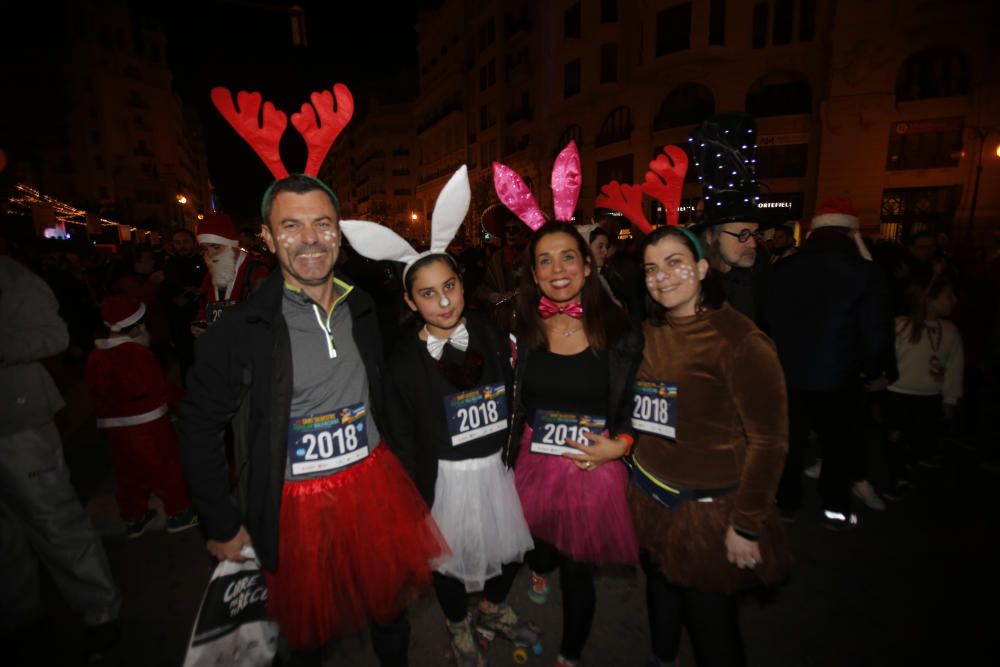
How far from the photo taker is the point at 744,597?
3.06m

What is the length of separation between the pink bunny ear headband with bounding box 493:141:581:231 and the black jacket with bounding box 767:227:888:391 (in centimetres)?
216

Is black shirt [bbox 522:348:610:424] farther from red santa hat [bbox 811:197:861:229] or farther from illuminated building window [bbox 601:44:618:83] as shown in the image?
illuminated building window [bbox 601:44:618:83]

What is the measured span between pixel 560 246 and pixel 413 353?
98 cm

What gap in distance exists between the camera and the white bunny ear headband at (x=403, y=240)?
246cm

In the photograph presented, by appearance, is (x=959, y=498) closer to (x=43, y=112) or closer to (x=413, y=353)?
(x=413, y=353)

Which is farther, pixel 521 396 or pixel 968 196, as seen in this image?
pixel 968 196

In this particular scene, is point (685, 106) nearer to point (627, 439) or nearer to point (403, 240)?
point (403, 240)

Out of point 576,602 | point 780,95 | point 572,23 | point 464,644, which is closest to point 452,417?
point 576,602

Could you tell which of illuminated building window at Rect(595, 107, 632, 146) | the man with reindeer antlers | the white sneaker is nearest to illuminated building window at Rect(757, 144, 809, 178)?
illuminated building window at Rect(595, 107, 632, 146)

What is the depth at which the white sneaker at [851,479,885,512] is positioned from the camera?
4.22 meters

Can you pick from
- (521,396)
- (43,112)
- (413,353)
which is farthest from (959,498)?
(43,112)

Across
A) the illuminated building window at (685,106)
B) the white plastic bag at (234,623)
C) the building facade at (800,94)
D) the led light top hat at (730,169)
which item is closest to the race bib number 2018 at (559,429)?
the white plastic bag at (234,623)

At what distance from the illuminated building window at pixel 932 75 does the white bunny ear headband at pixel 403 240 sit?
76.8ft

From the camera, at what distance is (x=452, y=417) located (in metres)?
2.49
